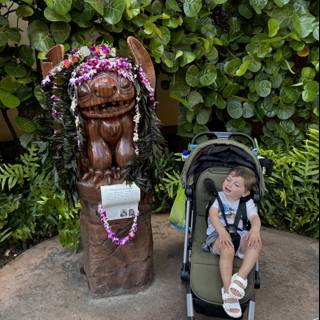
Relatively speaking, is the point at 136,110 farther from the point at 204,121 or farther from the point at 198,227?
the point at 204,121

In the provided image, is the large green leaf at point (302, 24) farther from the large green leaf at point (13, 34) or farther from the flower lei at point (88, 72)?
the large green leaf at point (13, 34)

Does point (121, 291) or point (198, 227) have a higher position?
point (198, 227)

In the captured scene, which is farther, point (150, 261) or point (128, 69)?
point (150, 261)

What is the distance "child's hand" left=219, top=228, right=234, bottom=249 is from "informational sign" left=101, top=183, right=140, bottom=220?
588 millimetres

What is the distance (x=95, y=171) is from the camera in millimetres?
2891

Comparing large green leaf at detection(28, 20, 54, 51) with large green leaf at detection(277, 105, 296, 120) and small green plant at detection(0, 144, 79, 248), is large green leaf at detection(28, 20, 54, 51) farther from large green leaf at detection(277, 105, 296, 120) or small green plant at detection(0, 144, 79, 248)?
large green leaf at detection(277, 105, 296, 120)

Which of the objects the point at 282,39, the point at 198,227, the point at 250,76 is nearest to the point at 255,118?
the point at 250,76

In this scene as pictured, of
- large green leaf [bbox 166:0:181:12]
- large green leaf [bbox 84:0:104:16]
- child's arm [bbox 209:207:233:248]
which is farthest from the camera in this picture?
large green leaf [bbox 166:0:181:12]

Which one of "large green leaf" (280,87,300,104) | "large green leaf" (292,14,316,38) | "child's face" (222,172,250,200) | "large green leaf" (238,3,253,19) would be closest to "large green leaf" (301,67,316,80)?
"large green leaf" (280,87,300,104)

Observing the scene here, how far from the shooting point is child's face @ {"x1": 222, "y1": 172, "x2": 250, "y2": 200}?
276cm

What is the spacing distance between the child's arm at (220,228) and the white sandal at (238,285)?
211mm

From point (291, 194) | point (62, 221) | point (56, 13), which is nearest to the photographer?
point (56, 13)

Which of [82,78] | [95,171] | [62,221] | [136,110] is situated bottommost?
[62,221]

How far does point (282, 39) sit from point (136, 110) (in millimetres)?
1747
